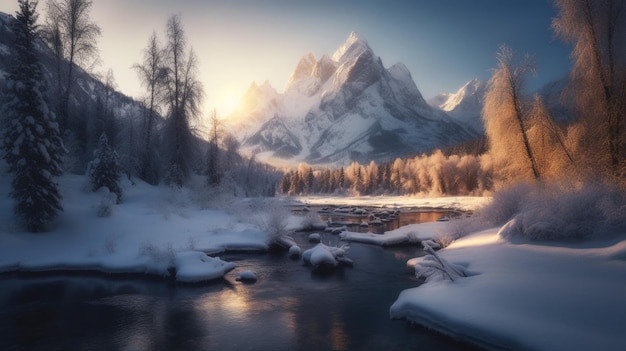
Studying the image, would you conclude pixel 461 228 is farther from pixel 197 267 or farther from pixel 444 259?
pixel 197 267

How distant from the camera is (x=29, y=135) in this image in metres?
22.1

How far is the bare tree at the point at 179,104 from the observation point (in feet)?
113

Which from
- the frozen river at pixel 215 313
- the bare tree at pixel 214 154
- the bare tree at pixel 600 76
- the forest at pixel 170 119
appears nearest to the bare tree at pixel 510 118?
the forest at pixel 170 119

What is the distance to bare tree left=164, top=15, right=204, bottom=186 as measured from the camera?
34.5 meters

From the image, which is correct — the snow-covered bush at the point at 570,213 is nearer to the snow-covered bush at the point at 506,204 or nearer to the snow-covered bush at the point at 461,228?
the snow-covered bush at the point at 506,204

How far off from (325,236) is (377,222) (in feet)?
45.7

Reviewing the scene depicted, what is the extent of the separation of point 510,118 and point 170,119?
30.3 m

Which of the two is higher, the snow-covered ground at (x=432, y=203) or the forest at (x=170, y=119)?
the forest at (x=170, y=119)

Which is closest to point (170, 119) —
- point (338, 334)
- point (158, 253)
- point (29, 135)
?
point (29, 135)

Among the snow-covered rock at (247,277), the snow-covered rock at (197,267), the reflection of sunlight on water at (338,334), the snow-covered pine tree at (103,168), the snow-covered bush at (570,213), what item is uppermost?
the snow-covered pine tree at (103,168)

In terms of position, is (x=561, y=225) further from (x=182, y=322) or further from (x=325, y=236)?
(x=325, y=236)

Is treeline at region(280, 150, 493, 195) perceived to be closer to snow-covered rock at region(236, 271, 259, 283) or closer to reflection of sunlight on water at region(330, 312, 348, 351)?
snow-covered rock at region(236, 271, 259, 283)

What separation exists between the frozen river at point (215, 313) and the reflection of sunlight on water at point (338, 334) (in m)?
0.04

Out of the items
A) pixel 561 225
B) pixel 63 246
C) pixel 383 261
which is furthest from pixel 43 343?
pixel 561 225
